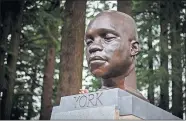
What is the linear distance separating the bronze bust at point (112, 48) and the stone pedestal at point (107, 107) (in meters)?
0.39

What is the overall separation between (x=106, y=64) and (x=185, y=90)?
960cm

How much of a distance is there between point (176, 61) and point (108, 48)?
7.58 m

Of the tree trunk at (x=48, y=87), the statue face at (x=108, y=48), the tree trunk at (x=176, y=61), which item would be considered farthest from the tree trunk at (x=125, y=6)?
the tree trunk at (x=48, y=87)

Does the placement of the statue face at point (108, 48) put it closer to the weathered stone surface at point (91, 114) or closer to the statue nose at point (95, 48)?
the statue nose at point (95, 48)

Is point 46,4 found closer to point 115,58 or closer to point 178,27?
point 178,27

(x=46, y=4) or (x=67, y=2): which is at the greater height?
(x=46, y=4)

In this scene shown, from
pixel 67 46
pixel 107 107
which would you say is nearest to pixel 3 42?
pixel 67 46

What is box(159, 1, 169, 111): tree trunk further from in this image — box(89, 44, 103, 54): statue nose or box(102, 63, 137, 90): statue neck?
box(89, 44, 103, 54): statue nose

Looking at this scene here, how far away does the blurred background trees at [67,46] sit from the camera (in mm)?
7875

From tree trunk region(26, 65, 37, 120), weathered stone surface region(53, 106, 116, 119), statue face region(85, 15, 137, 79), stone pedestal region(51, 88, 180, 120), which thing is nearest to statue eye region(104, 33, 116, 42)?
statue face region(85, 15, 137, 79)

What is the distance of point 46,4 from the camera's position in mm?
11188

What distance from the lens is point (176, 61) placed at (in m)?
11.5

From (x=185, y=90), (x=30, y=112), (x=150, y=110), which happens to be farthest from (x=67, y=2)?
(x=30, y=112)

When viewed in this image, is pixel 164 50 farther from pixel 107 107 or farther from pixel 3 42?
pixel 107 107
